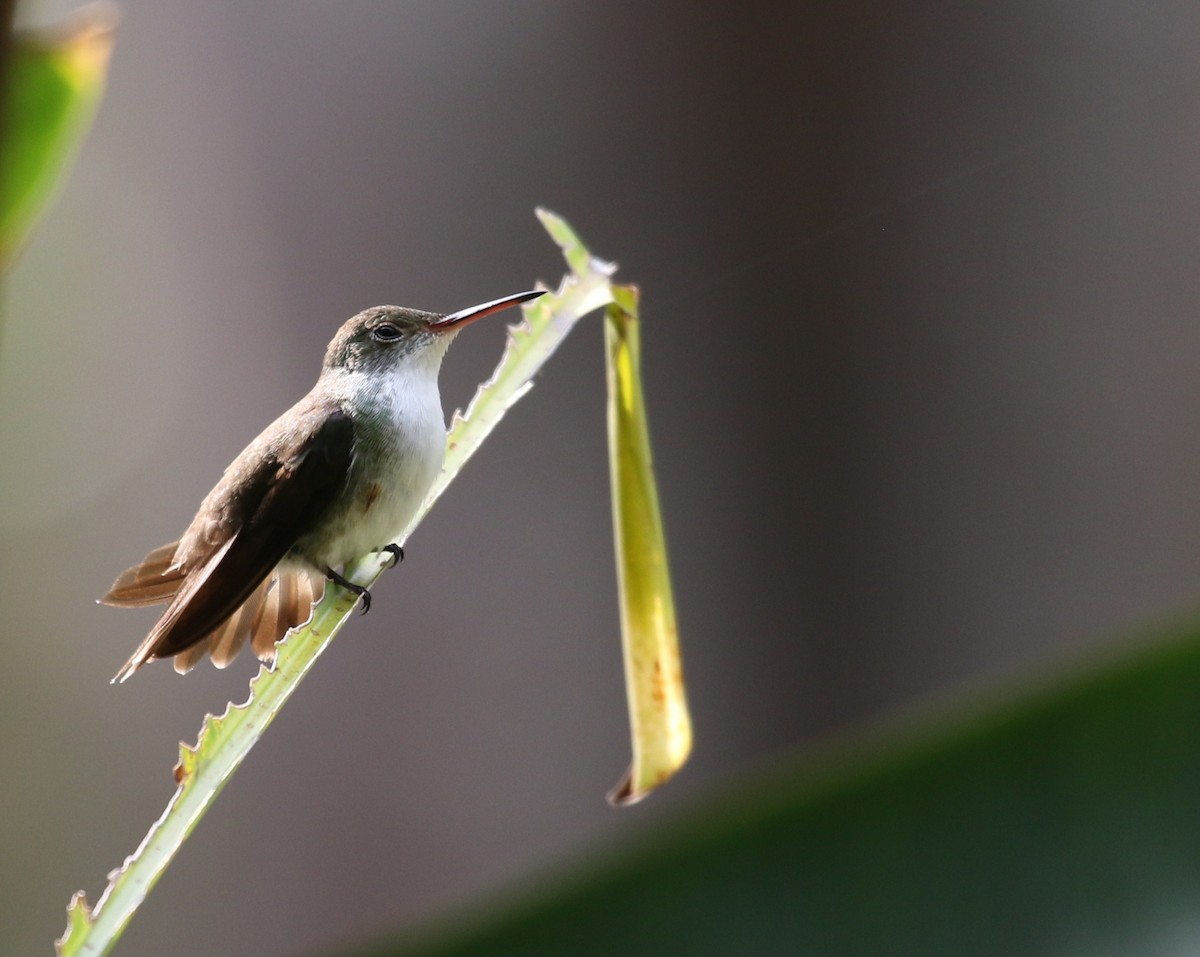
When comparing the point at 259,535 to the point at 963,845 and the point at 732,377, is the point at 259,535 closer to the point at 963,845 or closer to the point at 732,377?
the point at 963,845

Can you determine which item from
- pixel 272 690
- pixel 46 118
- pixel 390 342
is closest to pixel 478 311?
pixel 390 342

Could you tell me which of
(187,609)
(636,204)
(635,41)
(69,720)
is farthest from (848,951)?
(635,41)

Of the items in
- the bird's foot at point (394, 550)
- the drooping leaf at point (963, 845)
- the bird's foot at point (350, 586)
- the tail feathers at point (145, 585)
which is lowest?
the drooping leaf at point (963, 845)

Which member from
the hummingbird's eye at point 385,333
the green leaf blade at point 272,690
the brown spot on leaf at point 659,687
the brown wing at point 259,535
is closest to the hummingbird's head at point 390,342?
the hummingbird's eye at point 385,333

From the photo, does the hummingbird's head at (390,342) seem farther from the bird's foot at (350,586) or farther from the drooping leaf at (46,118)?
the drooping leaf at (46,118)

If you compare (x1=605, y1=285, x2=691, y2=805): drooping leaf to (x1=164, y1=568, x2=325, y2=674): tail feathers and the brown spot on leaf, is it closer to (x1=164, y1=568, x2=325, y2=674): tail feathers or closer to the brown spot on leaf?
the brown spot on leaf

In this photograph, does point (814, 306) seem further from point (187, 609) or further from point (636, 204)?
point (187, 609)

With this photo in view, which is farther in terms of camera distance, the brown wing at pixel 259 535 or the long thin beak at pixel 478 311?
the long thin beak at pixel 478 311
